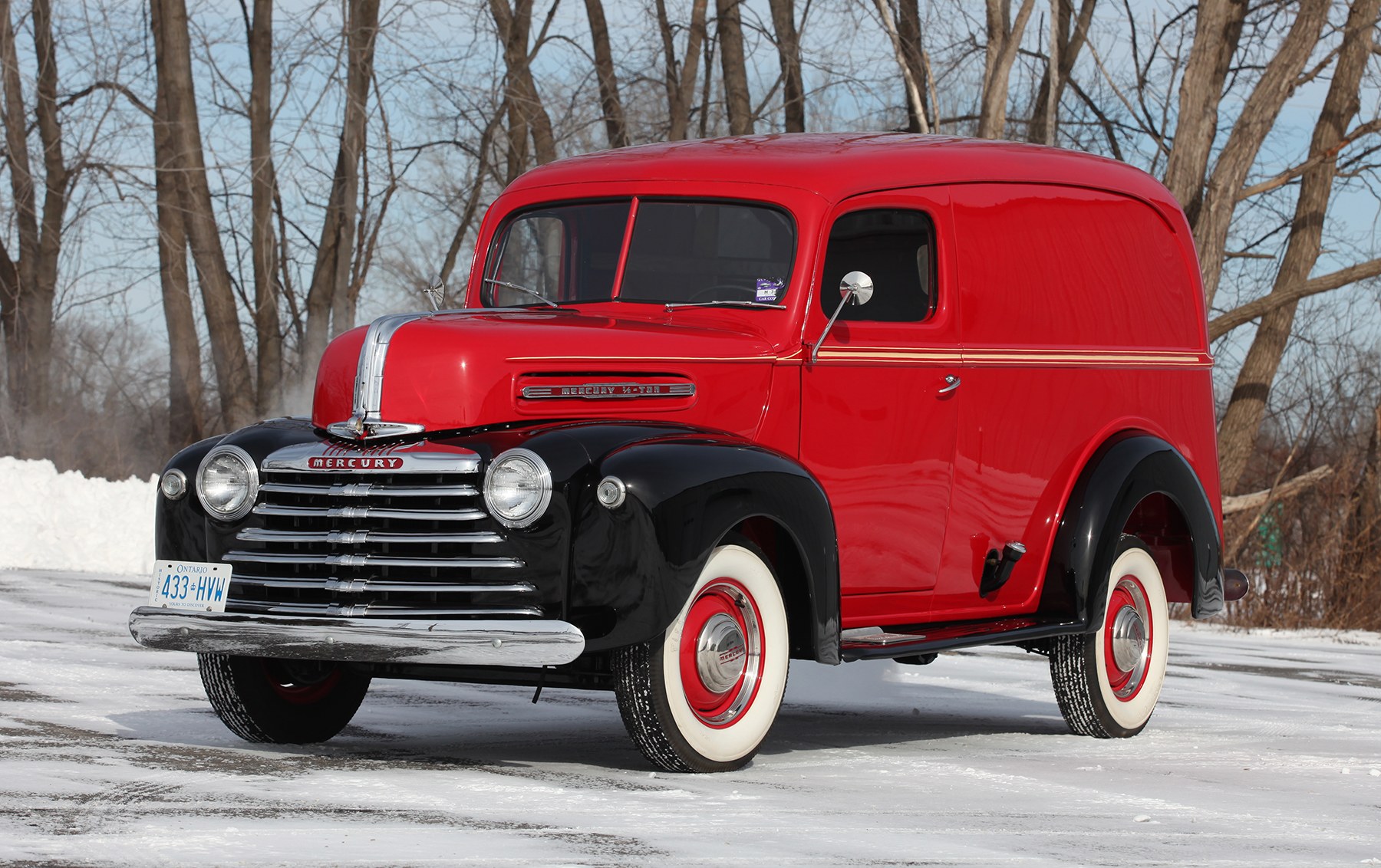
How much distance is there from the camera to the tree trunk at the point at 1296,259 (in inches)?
762

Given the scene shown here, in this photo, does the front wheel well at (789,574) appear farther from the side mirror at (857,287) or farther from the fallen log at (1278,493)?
the fallen log at (1278,493)

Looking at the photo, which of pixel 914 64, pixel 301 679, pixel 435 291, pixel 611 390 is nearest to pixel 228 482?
pixel 301 679

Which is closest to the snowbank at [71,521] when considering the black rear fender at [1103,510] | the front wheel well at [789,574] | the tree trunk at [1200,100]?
the tree trunk at [1200,100]

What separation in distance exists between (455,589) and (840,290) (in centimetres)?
201

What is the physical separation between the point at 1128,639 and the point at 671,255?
2946 mm

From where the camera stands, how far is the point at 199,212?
23156 millimetres

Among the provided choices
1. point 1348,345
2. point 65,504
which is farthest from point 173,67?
point 1348,345

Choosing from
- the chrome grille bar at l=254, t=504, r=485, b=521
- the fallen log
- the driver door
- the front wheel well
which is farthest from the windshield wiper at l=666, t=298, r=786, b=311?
the fallen log

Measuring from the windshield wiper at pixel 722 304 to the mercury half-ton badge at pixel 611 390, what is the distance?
0.62 m

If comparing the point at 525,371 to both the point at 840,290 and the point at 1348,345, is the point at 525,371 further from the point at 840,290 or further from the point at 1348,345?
the point at 1348,345

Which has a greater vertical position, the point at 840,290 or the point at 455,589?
the point at 840,290

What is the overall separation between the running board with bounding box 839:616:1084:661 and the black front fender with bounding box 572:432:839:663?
82 centimetres

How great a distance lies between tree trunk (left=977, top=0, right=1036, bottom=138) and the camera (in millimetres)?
18750

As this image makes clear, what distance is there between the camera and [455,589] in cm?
602
